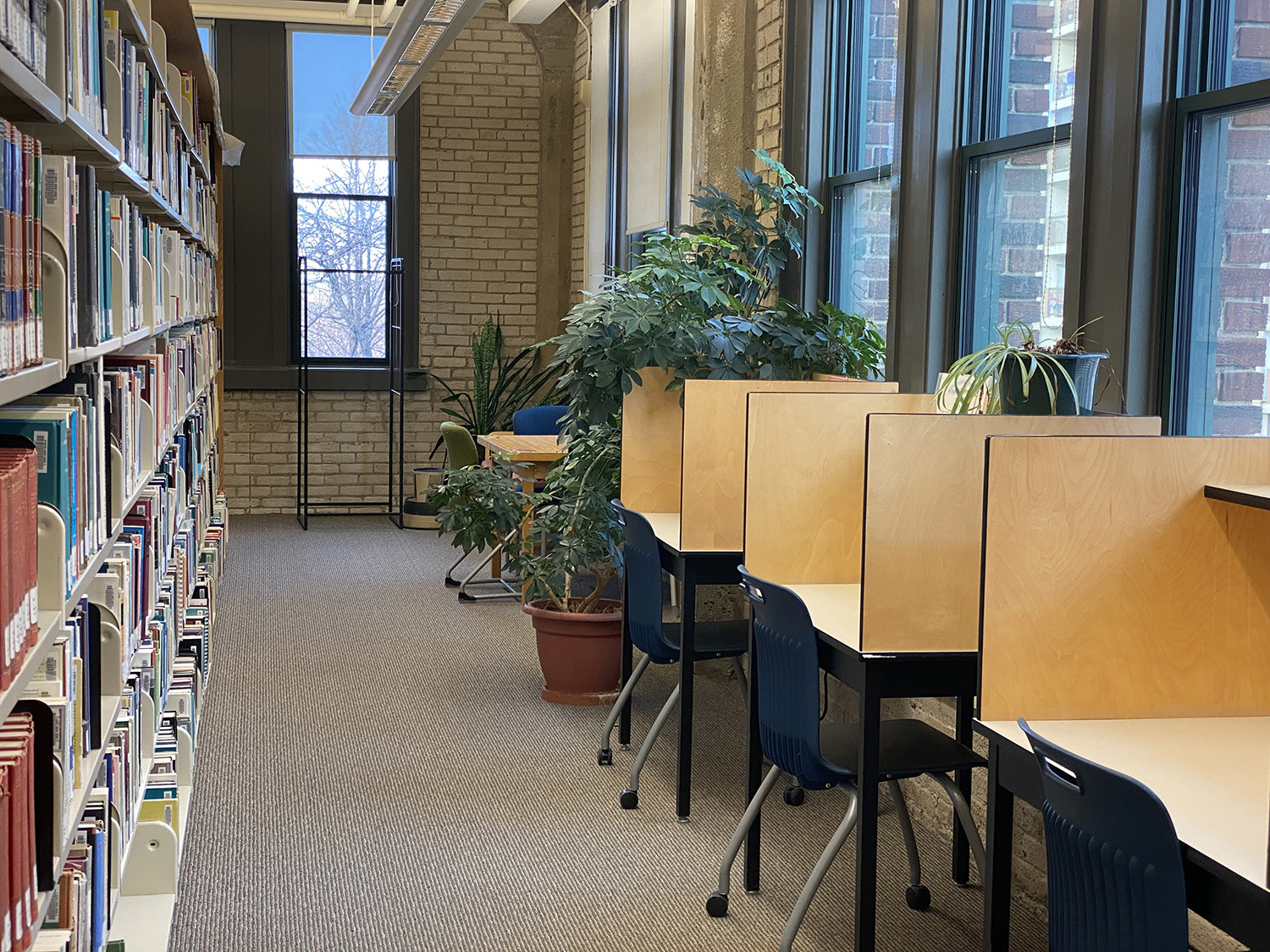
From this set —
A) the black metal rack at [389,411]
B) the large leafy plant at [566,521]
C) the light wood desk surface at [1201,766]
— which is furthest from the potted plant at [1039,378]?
the black metal rack at [389,411]

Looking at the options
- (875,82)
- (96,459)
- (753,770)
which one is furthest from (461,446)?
(96,459)

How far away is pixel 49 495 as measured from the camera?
1.81m

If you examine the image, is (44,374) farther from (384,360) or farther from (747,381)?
(384,360)

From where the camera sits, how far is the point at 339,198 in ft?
29.9

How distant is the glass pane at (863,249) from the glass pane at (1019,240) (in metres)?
0.48

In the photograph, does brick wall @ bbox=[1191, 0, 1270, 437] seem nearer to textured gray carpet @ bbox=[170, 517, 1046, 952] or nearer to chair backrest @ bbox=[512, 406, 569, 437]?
textured gray carpet @ bbox=[170, 517, 1046, 952]

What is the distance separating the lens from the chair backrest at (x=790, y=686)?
8.89ft

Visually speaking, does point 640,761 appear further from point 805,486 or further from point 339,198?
point 339,198

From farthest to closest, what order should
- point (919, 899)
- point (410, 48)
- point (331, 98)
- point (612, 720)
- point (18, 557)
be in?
point (331, 98) → point (410, 48) → point (612, 720) → point (919, 899) → point (18, 557)

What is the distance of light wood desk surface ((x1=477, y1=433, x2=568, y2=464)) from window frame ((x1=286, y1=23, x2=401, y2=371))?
2371 millimetres

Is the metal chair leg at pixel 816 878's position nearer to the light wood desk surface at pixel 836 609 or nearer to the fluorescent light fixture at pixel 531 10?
the light wood desk surface at pixel 836 609

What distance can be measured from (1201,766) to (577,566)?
2764 millimetres

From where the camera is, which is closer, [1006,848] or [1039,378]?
[1006,848]

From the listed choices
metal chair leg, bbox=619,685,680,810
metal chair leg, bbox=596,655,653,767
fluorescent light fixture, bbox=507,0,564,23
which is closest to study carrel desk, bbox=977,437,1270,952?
metal chair leg, bbox=619,685,680,810
